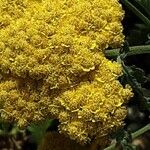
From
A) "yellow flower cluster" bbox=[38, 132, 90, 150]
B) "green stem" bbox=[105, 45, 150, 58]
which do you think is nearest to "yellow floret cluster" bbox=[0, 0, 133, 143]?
"green stem" bbox=[105, 45, 150, 58]

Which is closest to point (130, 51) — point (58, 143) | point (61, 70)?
point (61, 70)

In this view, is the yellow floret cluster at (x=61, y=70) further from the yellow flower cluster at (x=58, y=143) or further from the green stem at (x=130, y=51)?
the yellow flower cluster at (x=58, y=143)

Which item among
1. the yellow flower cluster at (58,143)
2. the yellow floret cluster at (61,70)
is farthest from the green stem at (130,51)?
the yellow flower cluster at (58,143)

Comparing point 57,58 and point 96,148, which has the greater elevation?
point 57,58

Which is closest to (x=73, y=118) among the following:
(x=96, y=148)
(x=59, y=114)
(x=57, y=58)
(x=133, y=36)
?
(x=59, y=114)

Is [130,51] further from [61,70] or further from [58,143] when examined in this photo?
[58,143]

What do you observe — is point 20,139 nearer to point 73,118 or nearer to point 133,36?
point 133,36

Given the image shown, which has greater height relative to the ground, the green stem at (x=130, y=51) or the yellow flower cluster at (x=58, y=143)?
the green stem at (x=130, y=51)

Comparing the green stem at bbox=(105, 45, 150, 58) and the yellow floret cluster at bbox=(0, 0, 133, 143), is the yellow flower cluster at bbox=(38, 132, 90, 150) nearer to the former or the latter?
the yellow floret cluster at bbox=(0, 0, 133, 143)
